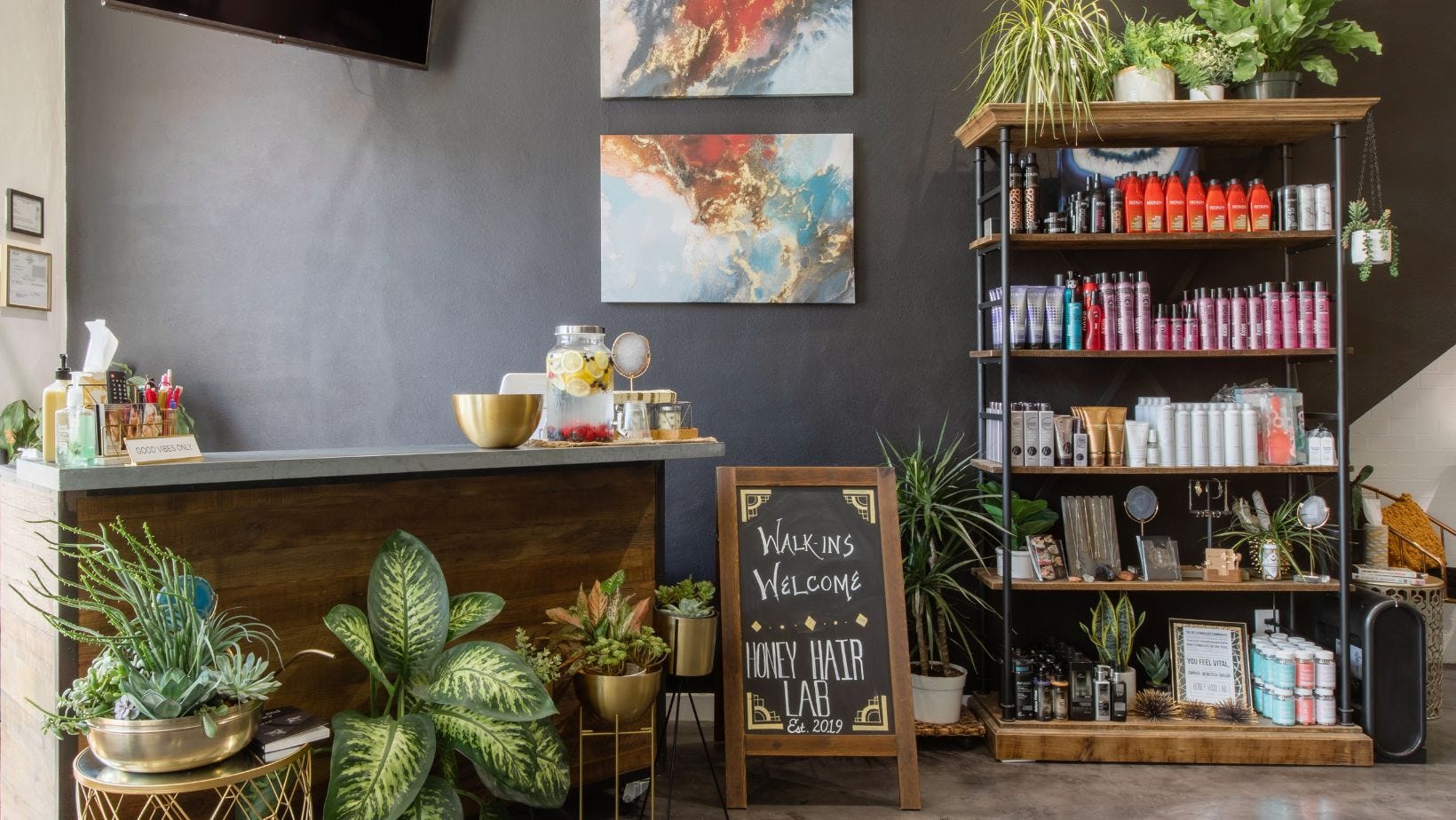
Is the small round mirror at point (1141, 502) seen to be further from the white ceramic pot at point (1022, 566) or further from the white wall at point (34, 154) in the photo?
the white wall at point (34, 154)

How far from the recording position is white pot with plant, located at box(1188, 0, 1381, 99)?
3277 mm

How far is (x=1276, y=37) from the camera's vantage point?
330cm

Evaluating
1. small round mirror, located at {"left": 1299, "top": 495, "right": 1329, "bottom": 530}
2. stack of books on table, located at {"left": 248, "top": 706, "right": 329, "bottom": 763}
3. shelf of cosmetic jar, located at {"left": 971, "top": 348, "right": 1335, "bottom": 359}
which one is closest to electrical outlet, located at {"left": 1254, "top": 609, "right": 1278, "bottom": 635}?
small round mirror, located at {"left": 1299, "top": 495, "right": 1329, "bottom": 530}

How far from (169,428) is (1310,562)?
3.84 m

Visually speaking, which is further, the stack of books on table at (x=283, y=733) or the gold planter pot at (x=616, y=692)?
the gold planter pot at (x=616, y=692)

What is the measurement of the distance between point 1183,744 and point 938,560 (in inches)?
40.6

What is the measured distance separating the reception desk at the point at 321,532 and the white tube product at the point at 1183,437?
1809 millimetres

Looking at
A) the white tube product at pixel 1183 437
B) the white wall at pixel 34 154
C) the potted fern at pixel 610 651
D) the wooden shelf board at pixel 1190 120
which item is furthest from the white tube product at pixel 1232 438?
the white wall at pixel 34 154

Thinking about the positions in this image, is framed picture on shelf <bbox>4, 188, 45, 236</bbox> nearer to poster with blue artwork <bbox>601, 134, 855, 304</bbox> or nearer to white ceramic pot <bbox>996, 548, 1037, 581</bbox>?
poster with blue artwork <bbox>601, 134, 855, 304</bbox>

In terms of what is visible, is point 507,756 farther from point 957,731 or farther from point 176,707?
point 957,731

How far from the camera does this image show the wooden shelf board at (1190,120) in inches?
127

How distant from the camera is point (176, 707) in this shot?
1.70 m

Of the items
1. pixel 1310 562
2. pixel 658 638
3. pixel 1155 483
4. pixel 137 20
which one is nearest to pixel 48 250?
pixel 137 20

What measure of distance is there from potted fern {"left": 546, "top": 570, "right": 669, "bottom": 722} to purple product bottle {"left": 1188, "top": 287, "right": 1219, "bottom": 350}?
2.32 m
